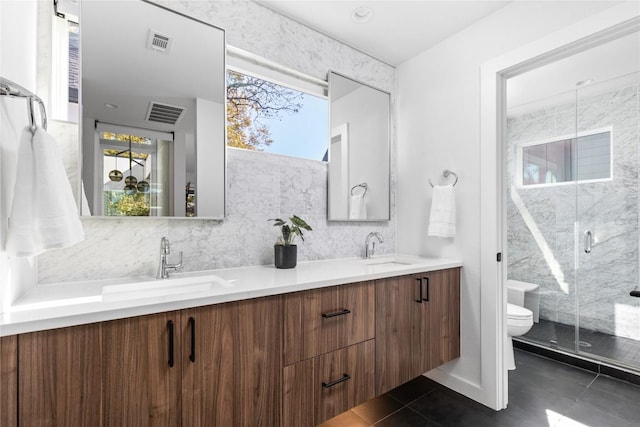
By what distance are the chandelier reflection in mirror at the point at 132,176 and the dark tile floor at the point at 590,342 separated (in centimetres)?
329

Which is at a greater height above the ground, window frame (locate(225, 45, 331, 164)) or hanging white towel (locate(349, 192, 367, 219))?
window frame (locate(225, 45, 331, 164))

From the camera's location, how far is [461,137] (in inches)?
81.7

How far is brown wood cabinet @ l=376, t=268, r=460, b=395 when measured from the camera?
162 centimetres

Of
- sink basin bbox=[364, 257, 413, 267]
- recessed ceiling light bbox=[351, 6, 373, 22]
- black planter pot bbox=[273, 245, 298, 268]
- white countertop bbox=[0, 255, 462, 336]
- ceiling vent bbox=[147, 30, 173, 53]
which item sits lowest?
sink basin bbox=[364, 257, 413, 267]

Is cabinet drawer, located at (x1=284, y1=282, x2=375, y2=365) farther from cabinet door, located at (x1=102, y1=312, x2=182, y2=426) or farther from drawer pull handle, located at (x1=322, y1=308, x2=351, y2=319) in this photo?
cabinet door, located at (x1=102, y1=312, x2=182, y2=426)

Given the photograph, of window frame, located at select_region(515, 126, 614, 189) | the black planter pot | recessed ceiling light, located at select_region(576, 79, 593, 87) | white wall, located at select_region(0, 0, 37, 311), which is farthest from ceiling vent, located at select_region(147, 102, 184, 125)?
window frame, located at select_region(515, 126, 614, 189)

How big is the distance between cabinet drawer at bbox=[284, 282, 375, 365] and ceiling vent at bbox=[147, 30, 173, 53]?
4.54 feet

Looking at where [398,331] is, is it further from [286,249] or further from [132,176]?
[132,176]

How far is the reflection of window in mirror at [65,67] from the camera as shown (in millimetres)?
1355

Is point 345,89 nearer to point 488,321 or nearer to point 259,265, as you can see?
point 259,265

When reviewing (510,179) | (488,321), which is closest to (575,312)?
(510,179)

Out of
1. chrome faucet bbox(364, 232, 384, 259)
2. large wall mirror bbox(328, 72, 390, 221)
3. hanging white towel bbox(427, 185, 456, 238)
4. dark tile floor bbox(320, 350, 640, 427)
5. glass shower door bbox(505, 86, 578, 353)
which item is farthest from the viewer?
glass shower door bbox(505, 86, 578, 353)

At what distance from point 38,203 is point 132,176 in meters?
0.63

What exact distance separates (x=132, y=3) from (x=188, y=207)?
39.9 inches
